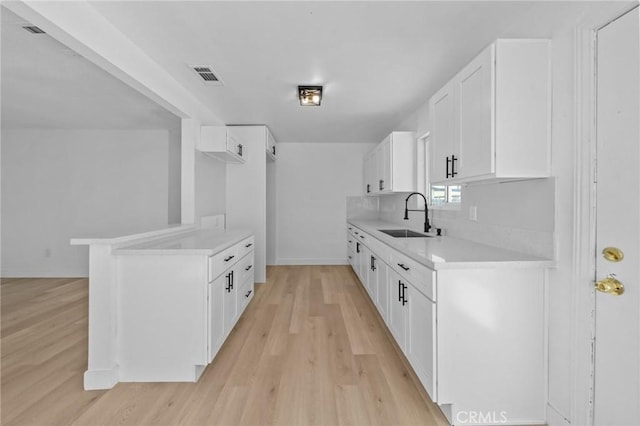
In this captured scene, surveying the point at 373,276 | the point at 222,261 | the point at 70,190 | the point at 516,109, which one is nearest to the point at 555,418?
the point at 516,109

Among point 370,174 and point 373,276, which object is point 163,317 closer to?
point 373,276

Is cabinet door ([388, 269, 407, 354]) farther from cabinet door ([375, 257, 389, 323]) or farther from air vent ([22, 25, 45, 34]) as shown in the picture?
air vent ([22, 25, 45, 34])

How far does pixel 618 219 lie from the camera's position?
1281 mm

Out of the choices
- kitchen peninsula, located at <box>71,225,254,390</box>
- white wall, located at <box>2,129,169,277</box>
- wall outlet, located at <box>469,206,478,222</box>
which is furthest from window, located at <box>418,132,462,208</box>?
white wall, located at <box>2,129,169,277</box>

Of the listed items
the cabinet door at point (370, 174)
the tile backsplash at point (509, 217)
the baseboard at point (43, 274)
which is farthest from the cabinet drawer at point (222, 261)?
the baseboard at point (43, 274)

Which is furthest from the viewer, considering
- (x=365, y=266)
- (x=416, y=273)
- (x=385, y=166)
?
(x=385, y=166)

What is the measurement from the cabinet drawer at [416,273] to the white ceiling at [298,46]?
1.49m

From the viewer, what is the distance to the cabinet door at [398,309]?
7.14 ft

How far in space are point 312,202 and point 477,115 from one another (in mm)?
4403

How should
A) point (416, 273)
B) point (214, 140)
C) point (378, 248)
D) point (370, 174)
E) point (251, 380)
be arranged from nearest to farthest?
1. point (416, 273)
2. point (251, 380)
3. point (378, 248)
4. point (214, 140)
5. point (370, 174)

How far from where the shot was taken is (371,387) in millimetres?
1984

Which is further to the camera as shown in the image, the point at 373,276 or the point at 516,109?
the point at 373,276

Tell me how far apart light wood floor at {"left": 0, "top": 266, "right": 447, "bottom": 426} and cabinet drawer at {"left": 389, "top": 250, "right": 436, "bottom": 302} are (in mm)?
704

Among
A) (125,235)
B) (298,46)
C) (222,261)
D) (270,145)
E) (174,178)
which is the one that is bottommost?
(222,261)
